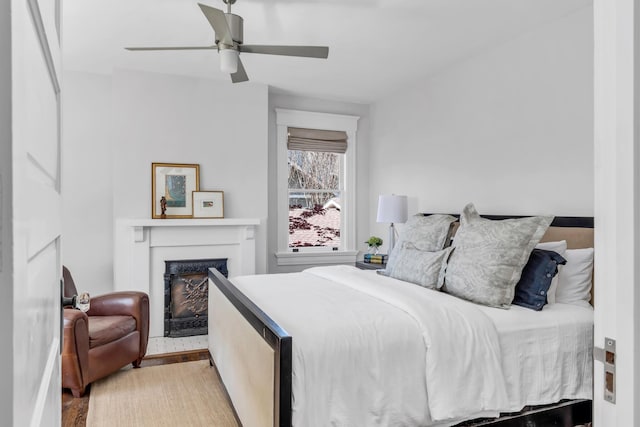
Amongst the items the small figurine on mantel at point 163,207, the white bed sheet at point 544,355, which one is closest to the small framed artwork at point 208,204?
the small figurine on mantel at point 163,207

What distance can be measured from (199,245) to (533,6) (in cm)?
364

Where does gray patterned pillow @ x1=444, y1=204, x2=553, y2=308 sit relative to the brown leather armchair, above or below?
above

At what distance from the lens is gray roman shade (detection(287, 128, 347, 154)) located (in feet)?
17.6

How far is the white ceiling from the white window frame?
0.80 meters

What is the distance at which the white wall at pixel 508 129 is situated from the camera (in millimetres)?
3049

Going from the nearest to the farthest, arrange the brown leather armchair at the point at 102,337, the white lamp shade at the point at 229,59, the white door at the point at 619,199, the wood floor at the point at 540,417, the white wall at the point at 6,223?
the white wall at the point at 6,223, the white door at the point at 619,199, the wood floor at the point at 540,417, the white lamp shade at the point at 229,59, the brown leather armchair at the point at 102,337

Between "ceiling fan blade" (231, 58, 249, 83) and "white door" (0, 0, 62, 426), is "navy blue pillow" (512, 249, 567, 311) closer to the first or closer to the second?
"ceiling fan blade" (231, 58, 249, 83)

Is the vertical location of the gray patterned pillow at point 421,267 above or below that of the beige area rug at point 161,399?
above

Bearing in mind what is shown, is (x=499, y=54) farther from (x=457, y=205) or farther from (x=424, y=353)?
(x=424, y=353)

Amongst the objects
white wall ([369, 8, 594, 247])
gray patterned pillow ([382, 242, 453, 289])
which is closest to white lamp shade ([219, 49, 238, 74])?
gray patterned pillow ([382, 242, 453, 289])

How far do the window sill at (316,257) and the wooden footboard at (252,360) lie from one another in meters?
2.19

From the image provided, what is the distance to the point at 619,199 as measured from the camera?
0.74 metres

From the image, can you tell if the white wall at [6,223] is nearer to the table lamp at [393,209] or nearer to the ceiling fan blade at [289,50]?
the ceiling fan blade at [289,50]

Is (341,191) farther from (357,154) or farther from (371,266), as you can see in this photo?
(371,266)
